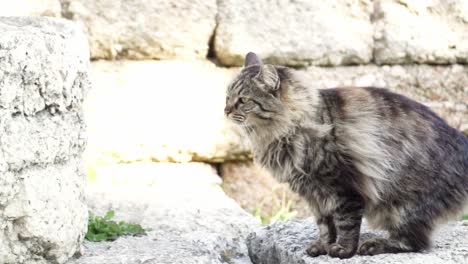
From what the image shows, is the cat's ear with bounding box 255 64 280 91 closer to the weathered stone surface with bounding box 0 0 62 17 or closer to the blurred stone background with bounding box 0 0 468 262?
the blurred stone background with bounding box 0 0 468 262

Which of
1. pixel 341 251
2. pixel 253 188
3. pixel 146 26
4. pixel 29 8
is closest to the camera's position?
pixel 341 251

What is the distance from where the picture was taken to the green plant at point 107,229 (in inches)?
161

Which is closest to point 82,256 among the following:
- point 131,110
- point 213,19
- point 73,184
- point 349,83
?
point 73,184

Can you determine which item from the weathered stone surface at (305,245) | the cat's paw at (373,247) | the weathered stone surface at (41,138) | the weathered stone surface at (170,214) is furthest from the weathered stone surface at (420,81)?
the weathered stone surface at (41,138)

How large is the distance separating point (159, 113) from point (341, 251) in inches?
95.1

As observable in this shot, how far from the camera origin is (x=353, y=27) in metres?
5.95

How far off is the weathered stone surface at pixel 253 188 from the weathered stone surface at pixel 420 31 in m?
1.25

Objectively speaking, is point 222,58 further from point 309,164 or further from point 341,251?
point 341,251

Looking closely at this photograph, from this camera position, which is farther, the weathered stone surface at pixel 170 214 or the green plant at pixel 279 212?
the green plant at pixel 279 212

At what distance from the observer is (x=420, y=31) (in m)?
6.01

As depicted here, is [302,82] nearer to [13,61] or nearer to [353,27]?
[13,61]

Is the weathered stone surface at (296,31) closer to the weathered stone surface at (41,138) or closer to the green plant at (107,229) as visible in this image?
the green plant at (107,229)

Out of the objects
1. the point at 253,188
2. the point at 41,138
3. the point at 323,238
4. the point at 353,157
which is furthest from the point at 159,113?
the point at 41,138

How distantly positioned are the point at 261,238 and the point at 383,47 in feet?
7.68
